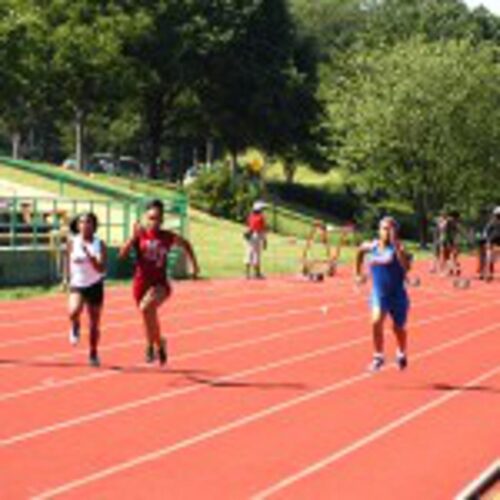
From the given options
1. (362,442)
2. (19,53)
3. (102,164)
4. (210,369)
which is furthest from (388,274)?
(102,164)

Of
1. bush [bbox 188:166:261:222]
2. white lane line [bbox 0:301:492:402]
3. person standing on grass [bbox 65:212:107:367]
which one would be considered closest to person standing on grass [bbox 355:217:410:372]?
white lane line [bbox 0:301:492:402]

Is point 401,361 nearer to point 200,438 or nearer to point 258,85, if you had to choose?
point 200,438

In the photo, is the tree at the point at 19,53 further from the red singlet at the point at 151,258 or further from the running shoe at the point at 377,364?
the running shoe at the point at 377,364

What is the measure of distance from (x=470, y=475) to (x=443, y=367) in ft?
20.1

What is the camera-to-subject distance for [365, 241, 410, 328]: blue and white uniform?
539 inches

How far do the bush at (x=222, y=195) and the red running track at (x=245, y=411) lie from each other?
29.2 metres

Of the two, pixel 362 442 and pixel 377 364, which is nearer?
pixel 362 442

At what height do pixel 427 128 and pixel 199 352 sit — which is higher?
pixel 427 128

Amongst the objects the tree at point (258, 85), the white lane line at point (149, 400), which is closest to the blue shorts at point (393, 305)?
the white lane line at point (149, 400)

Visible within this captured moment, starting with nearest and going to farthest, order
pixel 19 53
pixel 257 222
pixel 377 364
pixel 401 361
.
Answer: pixel 377 364 < pixel 401 361 < pixel 257 222 < pixel 19 53

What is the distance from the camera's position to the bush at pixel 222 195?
49.6 m

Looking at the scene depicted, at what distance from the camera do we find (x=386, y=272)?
45.0 ft

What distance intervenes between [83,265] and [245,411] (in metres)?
3.56

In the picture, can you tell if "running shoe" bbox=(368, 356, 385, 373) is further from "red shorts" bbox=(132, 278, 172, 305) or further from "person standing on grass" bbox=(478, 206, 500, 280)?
"person standing on grass" bbox=(478, 206, 500, 280)
